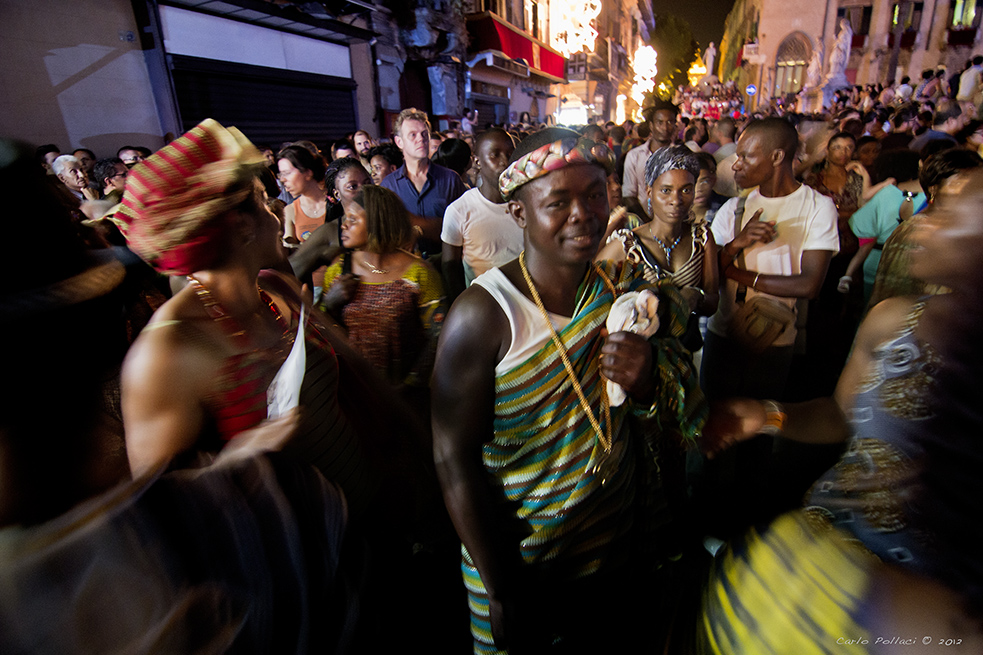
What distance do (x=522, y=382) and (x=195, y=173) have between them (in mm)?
1081

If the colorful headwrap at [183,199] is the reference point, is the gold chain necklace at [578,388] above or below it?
below

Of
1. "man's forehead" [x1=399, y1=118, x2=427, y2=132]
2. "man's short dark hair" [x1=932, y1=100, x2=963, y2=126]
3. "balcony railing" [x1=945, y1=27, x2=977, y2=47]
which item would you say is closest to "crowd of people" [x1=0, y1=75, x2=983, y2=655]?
"man's forehead" [x1=399, y1=118, x2=427, y2=132]

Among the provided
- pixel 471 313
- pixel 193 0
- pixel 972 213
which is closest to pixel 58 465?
pixel 471 313

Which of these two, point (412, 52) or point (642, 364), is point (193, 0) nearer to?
point (412, 52)

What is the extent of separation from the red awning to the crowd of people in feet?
54.8

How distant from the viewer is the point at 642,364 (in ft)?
4.18

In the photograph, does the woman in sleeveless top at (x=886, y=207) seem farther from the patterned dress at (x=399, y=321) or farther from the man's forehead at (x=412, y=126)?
the man's forehead at (x=412, y=126)

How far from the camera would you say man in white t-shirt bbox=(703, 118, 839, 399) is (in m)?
2.49

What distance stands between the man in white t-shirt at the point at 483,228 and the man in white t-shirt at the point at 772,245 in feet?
4.60

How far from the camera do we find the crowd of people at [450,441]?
32.4 inches

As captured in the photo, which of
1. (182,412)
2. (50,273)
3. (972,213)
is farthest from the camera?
(182,412)

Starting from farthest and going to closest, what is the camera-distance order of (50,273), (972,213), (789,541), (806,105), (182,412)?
(806,105) → (182,412) → (50,273) → (789,541) → (972,213)

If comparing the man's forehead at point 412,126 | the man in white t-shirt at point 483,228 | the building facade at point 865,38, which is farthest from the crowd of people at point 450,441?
the building facade at point 865,38

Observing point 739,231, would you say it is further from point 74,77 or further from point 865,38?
point 865,38
